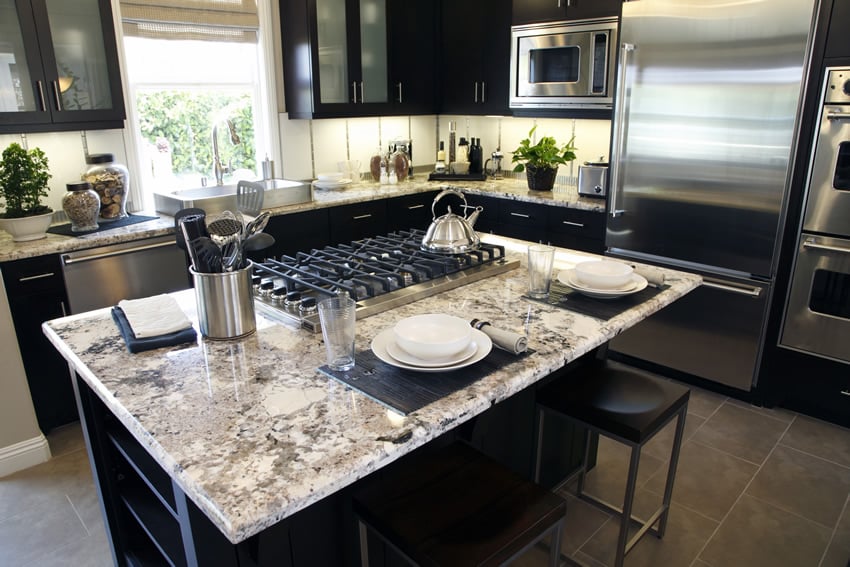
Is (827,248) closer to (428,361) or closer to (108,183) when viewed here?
(428,361)

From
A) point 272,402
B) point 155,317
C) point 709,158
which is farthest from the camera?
point 709,158

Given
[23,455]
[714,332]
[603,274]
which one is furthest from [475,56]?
[23,455]

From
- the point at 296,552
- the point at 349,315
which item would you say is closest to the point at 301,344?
the point at 349,315

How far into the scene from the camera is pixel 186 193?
3.61 metres

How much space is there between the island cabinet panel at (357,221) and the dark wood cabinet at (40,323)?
1.56m

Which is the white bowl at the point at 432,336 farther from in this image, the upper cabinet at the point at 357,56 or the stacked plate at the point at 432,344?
the upper cabinet at the point at 357,56

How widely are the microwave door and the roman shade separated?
176cm

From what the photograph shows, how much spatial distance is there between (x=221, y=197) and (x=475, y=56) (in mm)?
2118

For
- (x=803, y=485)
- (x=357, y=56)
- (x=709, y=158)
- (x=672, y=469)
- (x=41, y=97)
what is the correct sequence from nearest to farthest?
(x=672, y=469)
(x=803, y=485)
(x=41, y=97)
(x=709, y=158)
(x=357, y=56)

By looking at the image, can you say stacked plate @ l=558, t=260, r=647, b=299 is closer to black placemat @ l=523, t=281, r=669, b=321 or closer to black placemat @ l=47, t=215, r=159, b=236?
black placemat @ l=523, t=281, r=669, b=321

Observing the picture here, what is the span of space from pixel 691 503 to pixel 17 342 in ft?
9.69

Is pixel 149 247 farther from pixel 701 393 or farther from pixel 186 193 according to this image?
pixel 701 393

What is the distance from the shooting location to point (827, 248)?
2.77 m

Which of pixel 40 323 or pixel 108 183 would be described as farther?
pixel 108 183
